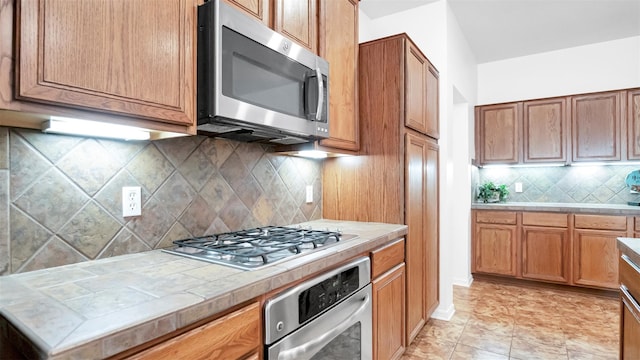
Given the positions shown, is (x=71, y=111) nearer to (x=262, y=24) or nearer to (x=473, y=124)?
(x=262, y=24)

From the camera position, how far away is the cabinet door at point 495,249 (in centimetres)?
377

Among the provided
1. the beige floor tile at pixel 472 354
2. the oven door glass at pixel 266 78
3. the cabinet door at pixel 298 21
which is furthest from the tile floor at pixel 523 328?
the cabinet door at pixel 298 21

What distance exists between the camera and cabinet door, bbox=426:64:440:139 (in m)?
2.57

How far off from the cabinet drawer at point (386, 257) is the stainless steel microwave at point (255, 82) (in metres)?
0.68

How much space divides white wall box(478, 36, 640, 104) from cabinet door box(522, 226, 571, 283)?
1694 millimetres

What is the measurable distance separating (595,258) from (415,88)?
9.06ft

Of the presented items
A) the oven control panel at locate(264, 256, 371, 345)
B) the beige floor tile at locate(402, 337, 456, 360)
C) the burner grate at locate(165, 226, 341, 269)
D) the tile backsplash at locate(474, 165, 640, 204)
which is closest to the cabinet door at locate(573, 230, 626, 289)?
the tile backsplash at locate(474, 165, 640, 204)

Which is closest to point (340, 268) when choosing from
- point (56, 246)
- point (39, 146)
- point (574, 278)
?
point (56, 246)

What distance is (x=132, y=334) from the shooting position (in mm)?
667

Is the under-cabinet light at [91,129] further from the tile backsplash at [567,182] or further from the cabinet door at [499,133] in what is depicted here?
the tile backsplash at [567,182]

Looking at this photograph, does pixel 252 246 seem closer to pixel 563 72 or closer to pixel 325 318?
pixel 325 318

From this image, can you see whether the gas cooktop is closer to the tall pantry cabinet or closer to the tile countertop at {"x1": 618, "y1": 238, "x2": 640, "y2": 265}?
the tall pantry cabinet

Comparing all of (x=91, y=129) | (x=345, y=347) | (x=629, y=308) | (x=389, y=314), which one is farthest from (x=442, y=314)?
(x=91, y=129)

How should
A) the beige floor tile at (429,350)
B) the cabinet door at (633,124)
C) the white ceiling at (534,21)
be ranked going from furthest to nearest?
the cabinet door at (633,124), the white ceiling at (534,21), the beige floor tile at (429,350)
